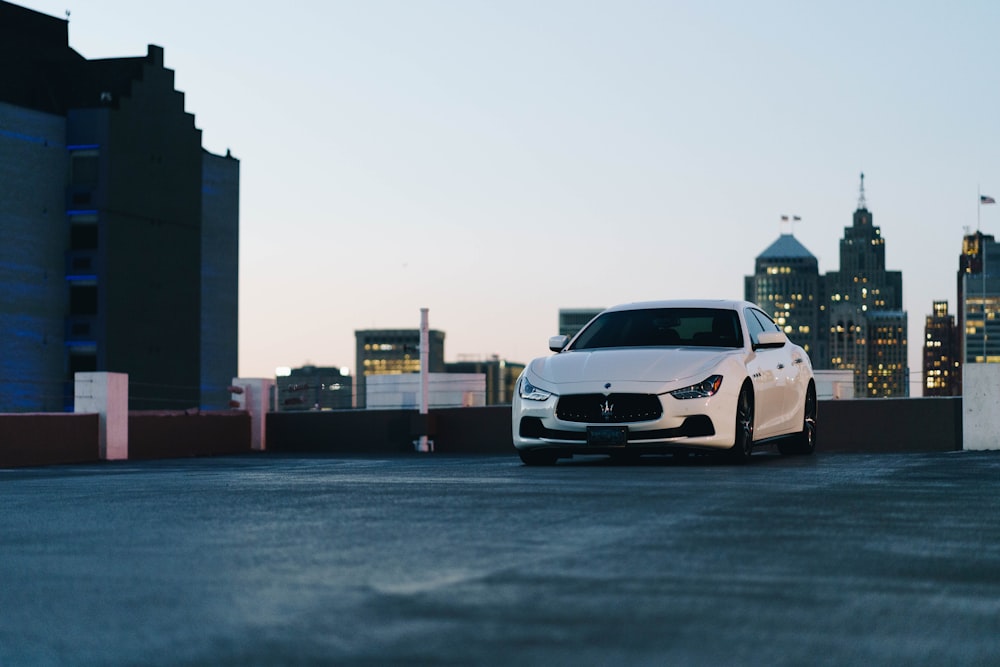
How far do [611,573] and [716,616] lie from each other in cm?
98

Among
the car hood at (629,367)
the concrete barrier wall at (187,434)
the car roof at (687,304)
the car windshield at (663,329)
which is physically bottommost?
the concrete barrier wall at (187,434)

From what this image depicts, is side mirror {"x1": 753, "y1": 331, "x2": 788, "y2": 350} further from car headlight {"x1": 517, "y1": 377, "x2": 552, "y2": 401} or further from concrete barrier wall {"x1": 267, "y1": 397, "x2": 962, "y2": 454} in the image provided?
concrete barrier wall {"x1": 267, "y1": 397, "x2": 962, "y2": 454}

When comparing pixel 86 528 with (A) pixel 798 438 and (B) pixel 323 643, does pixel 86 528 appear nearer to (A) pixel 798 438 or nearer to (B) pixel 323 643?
(B) pixel 323 643

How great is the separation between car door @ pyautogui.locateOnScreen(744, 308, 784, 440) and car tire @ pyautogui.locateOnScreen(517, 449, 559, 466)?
6.51ft

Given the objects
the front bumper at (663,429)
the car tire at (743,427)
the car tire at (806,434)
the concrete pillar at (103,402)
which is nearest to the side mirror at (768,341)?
the car tire at (743,427)

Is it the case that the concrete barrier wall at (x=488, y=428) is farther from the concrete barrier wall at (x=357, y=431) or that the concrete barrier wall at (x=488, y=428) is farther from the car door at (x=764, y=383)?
the car door at (x=764, y=383)

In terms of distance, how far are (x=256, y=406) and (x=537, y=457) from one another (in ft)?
47.6

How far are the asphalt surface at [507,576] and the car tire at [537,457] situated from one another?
3.77 m

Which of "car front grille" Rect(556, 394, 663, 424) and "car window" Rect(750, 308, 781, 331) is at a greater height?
"car window" Rect(750, 308, 781, 331)

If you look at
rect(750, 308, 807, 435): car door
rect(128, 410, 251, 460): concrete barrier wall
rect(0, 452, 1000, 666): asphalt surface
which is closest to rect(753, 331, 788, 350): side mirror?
rect(750, 308, 807, 435): car door

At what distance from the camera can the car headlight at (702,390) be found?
1319cm

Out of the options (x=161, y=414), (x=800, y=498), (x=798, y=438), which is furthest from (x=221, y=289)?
(x=800, y=498)

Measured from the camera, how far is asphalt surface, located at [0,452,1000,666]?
13.6 feet

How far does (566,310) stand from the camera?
614 feet
